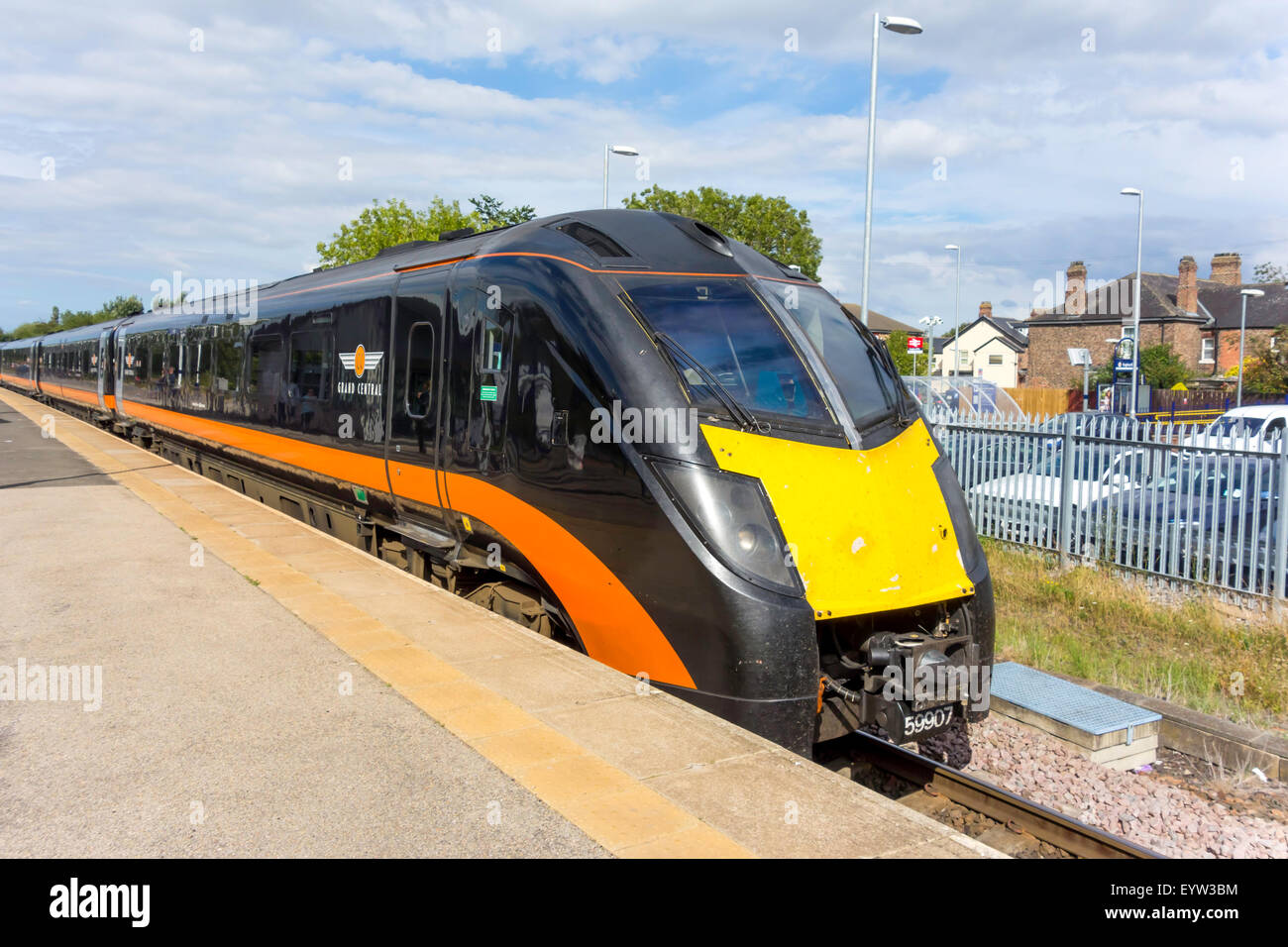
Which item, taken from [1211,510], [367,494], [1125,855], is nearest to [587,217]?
[367,494]

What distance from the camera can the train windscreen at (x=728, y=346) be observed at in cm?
548

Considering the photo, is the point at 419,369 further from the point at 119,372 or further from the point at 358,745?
the point at 119,372

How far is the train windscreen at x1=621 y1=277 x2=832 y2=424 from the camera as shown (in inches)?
216

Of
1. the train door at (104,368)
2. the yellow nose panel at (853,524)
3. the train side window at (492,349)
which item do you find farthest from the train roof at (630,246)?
the train door at (104,368)

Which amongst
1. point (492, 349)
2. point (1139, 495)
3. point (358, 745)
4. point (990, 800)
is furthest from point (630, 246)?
point (1139, 495)

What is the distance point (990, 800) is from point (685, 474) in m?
2.50

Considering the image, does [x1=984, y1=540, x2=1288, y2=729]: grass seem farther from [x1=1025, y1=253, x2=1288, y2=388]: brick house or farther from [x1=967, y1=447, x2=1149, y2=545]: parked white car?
[x1=1025, y1=253, x2=1288, y2=388]: brick house

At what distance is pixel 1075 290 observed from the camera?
60375mm

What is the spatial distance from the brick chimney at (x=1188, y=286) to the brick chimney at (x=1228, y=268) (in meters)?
3.59

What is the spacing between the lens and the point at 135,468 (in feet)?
55.1

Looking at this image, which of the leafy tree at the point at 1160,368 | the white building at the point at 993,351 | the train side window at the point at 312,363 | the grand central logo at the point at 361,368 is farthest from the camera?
the white building at the point at 993,351

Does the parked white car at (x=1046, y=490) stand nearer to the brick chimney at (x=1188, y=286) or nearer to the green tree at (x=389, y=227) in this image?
the green tree at (x=389, y=227)

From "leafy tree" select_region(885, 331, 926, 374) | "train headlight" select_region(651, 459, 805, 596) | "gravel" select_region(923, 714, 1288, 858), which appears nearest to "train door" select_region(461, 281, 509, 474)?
"train headlight" select_region(651, 459, 805, 596)
